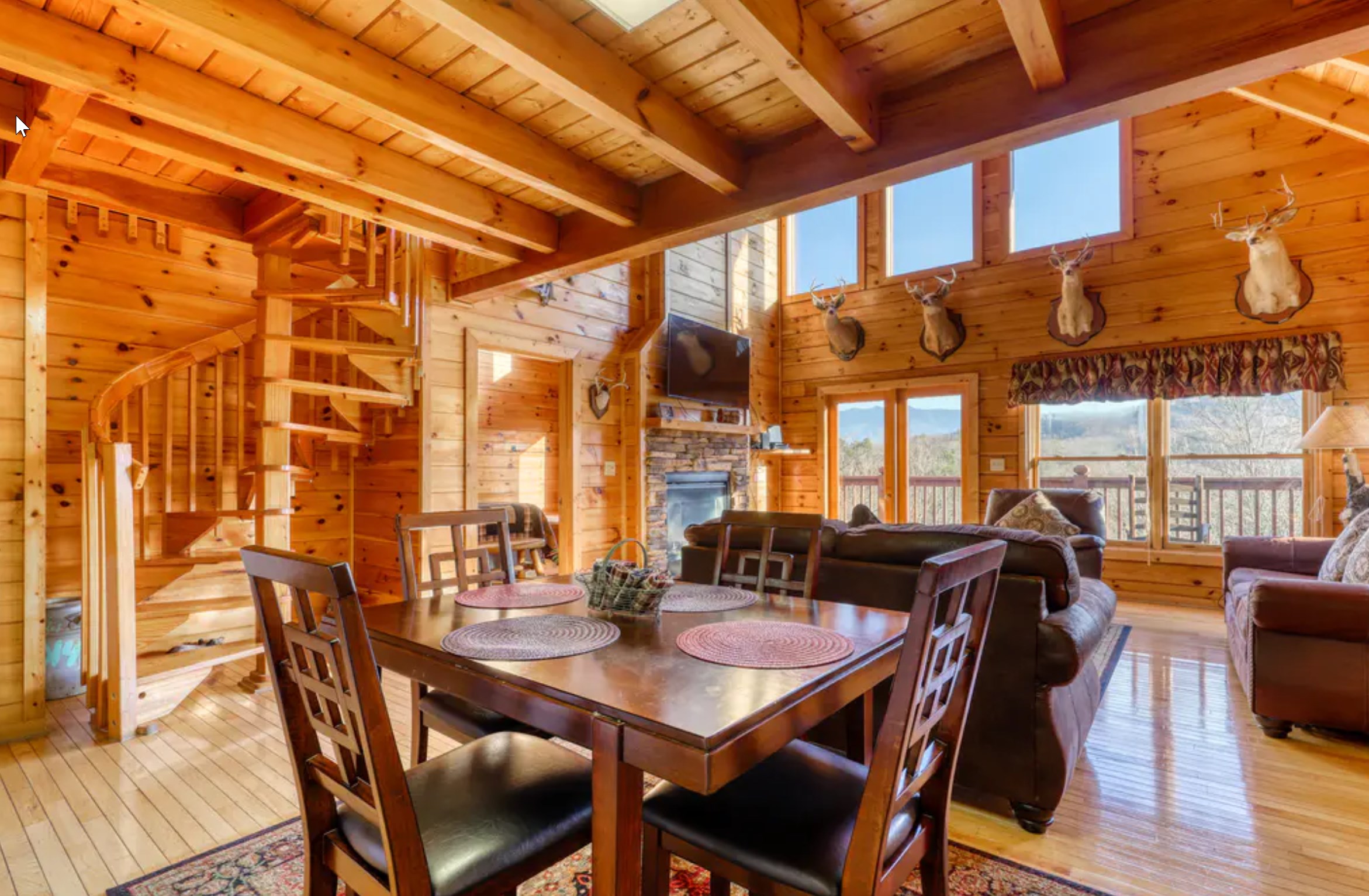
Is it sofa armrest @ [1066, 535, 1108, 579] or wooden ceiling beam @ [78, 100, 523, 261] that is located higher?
wooden ceiling beam @ [78, 100, 523, 261]

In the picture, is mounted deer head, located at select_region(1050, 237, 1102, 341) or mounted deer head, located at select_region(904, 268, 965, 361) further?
mounted deer head, located at select_region(904, 268, 965, 361)

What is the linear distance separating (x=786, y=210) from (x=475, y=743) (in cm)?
223

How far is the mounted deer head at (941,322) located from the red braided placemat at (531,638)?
18.0 feet

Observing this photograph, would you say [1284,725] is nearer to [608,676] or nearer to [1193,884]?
[1193,884]

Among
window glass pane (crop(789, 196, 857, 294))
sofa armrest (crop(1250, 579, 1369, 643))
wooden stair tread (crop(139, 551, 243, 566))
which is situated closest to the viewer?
sofa armrest (crop(1250, 579, 1369, 643))

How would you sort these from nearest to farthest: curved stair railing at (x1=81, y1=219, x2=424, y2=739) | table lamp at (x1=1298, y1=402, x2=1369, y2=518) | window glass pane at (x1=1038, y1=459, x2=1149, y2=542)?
curved stair railing at (x1=81, y1=219, x2=424, y2=739)
table lamp at (x1=1298, y1=402, x2=1369, y2=518)
window glass pane at (x1=1038, y1=459, x2=1149, y2=542)

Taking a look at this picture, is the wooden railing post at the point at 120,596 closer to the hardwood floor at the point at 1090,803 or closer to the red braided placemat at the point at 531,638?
the hardwood floor at the point at 1090,803

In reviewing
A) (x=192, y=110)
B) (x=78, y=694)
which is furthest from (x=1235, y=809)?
(x=78, y=694)

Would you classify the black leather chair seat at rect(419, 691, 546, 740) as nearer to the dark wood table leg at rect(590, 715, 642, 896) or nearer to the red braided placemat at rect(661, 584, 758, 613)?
the red braided placemat at rect(661, 584, 758, 613)

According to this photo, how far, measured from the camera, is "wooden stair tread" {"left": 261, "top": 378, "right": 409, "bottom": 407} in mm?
3516

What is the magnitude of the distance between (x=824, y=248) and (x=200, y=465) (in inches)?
244

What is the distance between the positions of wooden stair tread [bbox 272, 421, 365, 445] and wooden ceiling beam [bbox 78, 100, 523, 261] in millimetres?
1274

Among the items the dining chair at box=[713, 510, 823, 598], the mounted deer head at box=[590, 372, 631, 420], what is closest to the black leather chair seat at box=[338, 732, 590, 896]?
the dining chair at box=[713, 510, 823, 598]

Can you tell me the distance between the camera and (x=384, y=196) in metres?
2.75
